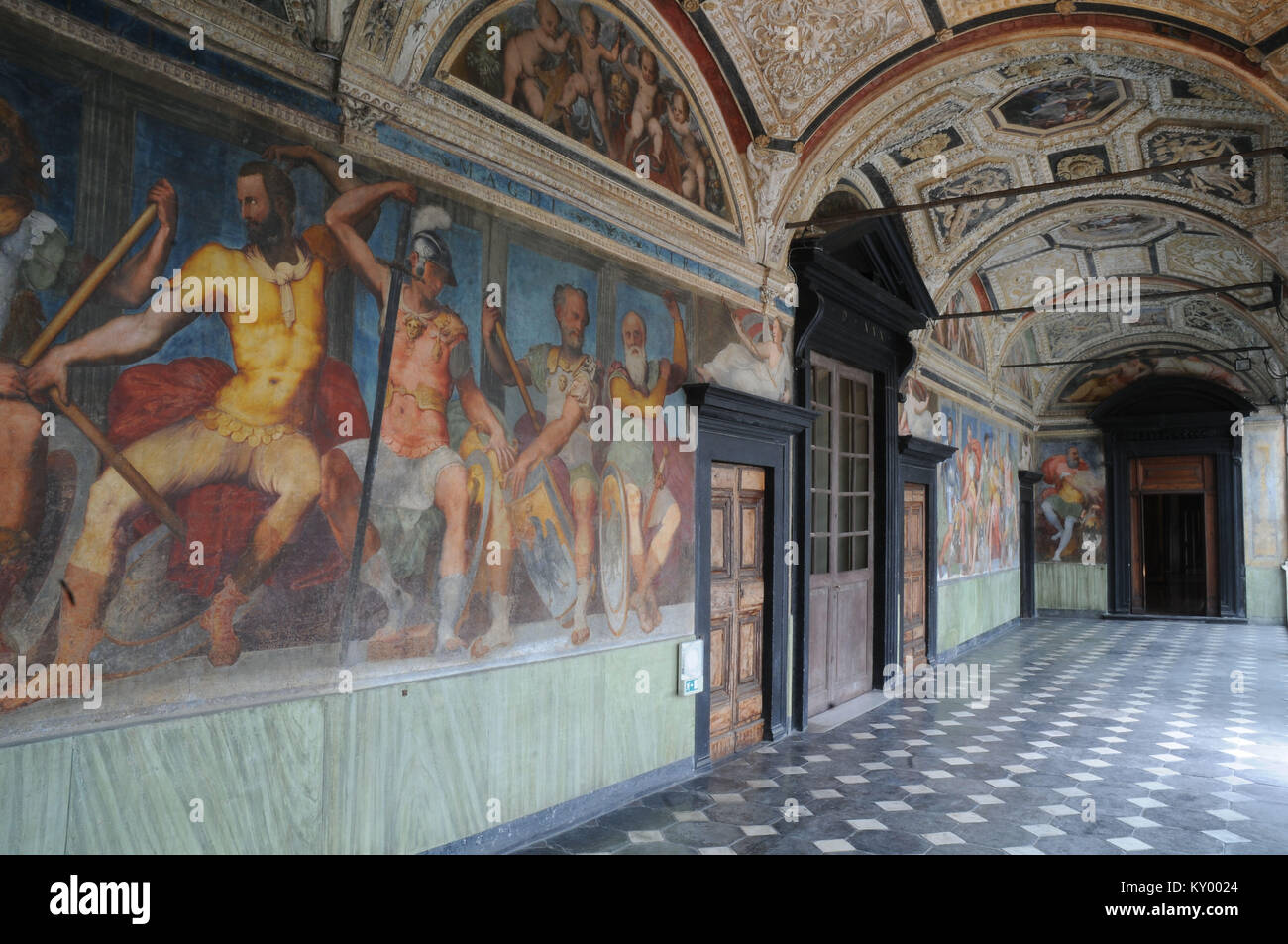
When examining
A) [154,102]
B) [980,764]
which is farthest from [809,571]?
[154,102]

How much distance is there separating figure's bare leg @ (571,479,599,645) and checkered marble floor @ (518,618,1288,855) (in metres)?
1.28

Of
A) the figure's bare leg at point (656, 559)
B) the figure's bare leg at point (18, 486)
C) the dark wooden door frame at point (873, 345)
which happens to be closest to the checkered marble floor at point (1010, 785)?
the dark wooden door frame at point (873, 345)

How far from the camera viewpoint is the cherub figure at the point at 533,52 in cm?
534

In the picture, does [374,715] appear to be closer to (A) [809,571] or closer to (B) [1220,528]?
(A) [809,571]

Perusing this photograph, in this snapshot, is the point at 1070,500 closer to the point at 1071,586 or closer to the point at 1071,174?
the point at 1071,586

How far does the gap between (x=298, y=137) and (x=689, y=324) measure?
3.61m

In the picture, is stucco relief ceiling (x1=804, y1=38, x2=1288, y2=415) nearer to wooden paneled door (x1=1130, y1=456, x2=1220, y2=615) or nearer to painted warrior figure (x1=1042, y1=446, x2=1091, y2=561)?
wooden paneled door (x1=1130, y1=456, x2=1220, y2=615)

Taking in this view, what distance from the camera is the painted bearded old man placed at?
20.6 feet

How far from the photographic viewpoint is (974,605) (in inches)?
595

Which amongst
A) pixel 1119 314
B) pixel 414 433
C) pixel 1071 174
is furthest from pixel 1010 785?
pixel 1119 314

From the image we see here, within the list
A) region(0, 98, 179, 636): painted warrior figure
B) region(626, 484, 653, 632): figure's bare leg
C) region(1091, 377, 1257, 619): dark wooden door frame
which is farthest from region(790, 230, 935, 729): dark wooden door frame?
region(1091, 377, 1257, 619): dark wooden door frame

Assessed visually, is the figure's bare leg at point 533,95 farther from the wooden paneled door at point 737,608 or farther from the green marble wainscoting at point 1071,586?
the green marble wainscoting at point 1071,586

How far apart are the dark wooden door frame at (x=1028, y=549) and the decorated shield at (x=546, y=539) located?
1643 centimetres

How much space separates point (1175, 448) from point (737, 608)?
16.2 metres
